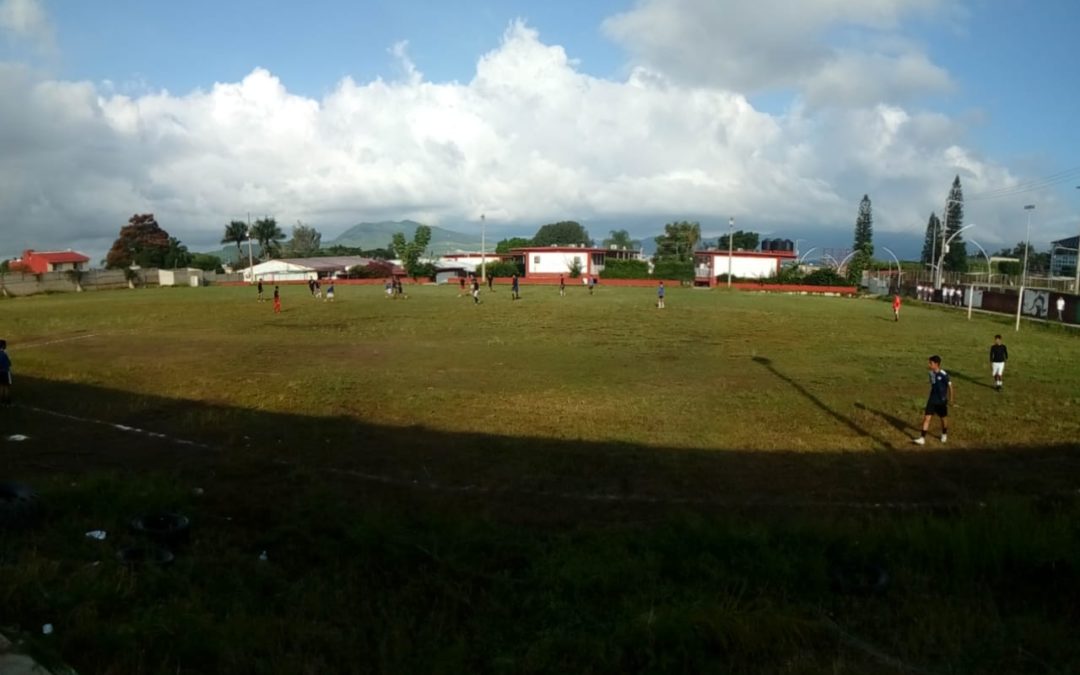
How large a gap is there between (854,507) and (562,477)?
153 inches

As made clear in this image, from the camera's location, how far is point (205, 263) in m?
115

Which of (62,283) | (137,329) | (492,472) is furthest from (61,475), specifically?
(62,283)

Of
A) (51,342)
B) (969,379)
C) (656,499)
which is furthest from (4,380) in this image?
(969,379)

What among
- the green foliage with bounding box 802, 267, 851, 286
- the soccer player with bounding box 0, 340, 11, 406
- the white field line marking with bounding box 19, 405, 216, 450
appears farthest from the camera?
the green foliage with bounding box 802, 267, 851, 286

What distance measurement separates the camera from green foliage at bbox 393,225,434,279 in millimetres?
104562

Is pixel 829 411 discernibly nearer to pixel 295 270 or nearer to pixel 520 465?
pixel 520 465

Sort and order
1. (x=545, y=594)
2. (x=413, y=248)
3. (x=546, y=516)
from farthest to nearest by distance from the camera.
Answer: (x=413, y=248), (x=546, y=516), (x=545, y=594)

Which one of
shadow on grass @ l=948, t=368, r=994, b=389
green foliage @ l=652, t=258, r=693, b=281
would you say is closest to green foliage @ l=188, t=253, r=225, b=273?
green foliage @ l=652, t=258, r=693, b=281

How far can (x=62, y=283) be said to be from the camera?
6706 centimetres

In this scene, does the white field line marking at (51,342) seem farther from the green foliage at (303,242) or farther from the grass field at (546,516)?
the green foliage at (303,242)

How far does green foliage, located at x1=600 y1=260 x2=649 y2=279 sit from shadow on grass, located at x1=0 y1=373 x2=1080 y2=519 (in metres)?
77.4

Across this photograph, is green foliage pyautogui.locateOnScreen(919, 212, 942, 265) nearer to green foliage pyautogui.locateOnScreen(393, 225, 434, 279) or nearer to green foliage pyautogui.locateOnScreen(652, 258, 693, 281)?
green foliage pyautogui.locateOnScreen(652, 258, 693, 281)

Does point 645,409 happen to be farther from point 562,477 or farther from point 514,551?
point 514,551

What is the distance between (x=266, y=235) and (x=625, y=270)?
218 ft
